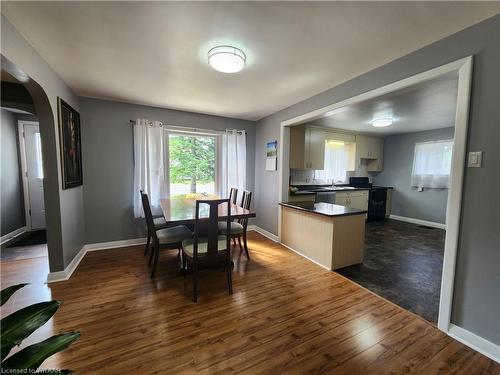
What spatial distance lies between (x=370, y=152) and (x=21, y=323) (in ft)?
21.7

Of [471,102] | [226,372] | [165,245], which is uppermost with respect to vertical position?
[471,102]

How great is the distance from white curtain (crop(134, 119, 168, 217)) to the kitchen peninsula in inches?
92.7

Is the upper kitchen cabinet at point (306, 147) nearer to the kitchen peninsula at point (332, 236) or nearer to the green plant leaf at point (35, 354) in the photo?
the kitchen peninsula at point (332, 236)

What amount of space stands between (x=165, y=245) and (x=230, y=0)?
2366 mm

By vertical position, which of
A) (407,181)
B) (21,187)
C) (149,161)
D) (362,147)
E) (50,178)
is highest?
(362,147)

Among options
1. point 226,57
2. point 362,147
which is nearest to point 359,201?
point 362,147

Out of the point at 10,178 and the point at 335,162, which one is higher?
the point at 335,162

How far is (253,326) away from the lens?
70.9 inches

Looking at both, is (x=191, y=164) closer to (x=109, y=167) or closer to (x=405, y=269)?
(x=109, y=167)

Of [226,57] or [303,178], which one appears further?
[303,178]

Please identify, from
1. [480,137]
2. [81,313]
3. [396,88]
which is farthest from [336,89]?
[81,313]

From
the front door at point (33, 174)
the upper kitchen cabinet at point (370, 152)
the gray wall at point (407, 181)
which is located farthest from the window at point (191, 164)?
the gray wall at point (407, 181)

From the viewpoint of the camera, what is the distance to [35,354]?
0.72 m

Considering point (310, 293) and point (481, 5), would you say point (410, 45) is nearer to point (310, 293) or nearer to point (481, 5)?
point (481, 5)
